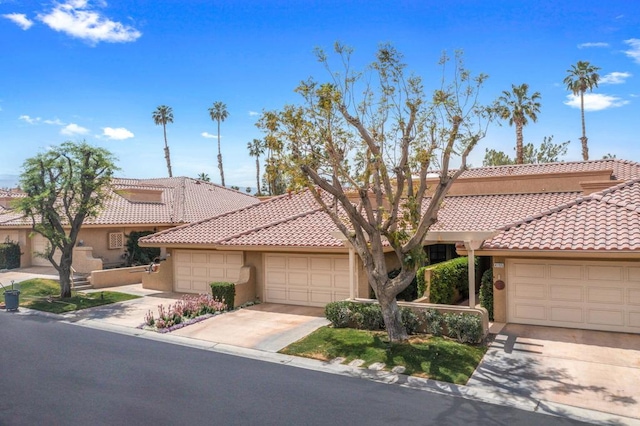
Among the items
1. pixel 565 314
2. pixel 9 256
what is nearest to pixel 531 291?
pixel 565 314

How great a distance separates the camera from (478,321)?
1338cm

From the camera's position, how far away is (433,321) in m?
14.3

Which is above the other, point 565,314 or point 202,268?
point 202,268

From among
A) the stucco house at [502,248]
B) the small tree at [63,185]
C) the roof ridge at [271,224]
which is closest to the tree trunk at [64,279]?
the small tree at [63,185]

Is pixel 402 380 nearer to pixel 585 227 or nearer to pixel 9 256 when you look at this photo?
pixel 585 227

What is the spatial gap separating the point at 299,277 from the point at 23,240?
937 inches

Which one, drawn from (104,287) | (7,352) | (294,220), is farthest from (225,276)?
(7,352)

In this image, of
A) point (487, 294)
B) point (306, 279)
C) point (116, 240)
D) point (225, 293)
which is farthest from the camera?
point (116, 240)

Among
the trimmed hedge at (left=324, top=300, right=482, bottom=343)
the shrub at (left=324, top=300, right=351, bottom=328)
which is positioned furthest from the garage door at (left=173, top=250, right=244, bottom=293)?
the trimmed hedge at (left=324, top=300, right=482, bottom=343)

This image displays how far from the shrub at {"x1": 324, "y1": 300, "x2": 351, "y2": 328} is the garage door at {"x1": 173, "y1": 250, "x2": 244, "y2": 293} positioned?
752cm

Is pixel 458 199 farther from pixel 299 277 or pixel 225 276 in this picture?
pixel 225 276

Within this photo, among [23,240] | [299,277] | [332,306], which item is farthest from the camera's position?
[23,240]

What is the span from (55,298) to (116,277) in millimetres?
4789

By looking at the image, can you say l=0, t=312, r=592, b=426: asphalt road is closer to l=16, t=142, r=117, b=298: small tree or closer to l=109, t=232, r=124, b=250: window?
l=16, t=142, r=117, b=298: small tree
